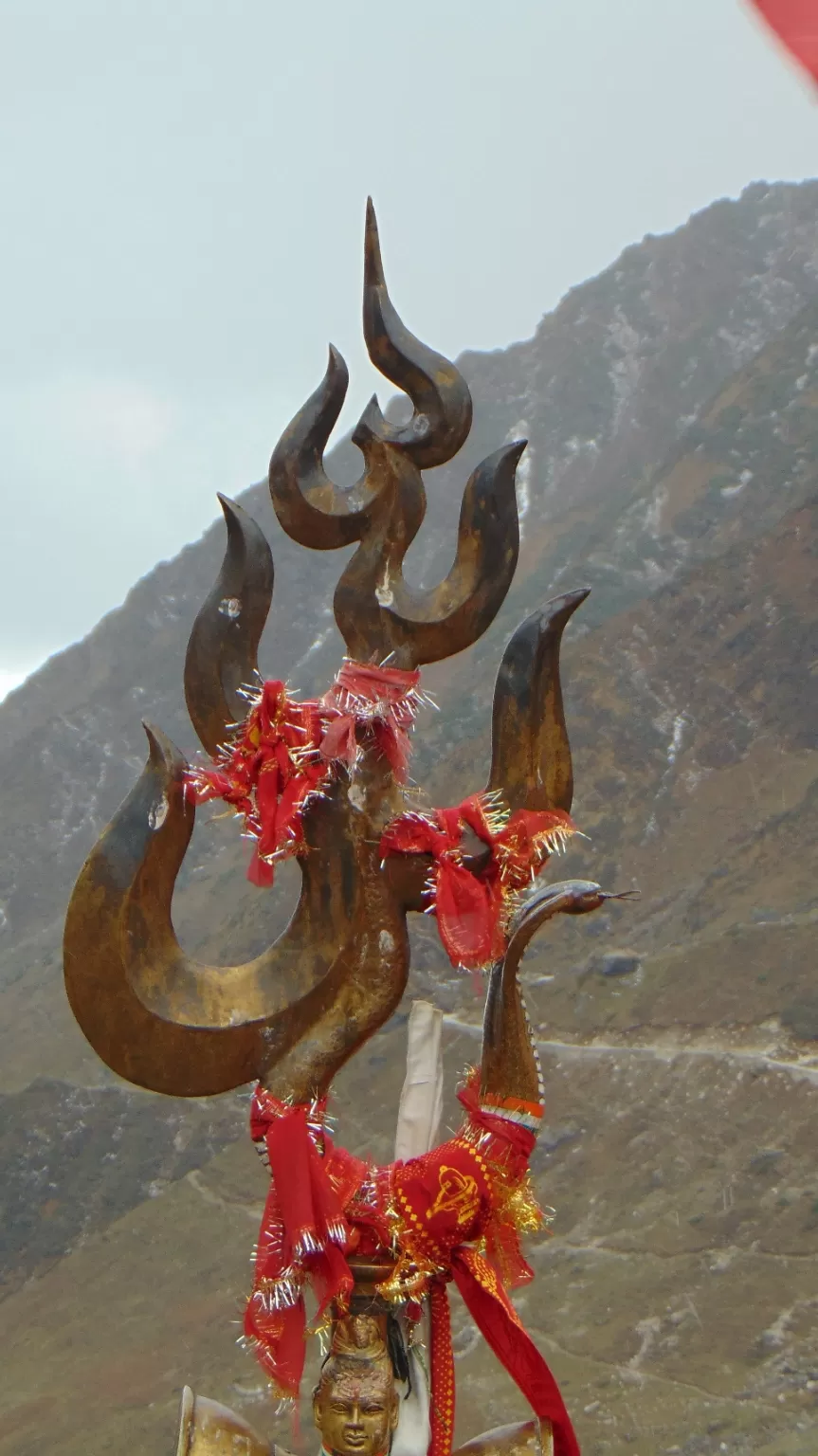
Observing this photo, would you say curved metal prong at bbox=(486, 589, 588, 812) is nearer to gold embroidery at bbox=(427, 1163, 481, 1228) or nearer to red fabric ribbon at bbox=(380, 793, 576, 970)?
red fabric ribbon at bbox=(380, 793, 576, 970)

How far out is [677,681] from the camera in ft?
113

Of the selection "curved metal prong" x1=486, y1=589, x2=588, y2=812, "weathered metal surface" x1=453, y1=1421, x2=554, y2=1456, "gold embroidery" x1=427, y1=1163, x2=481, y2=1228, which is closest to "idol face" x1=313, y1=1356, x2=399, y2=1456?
"weathered metal surface" x1=453, y1=1421, x2=554, y2=1456

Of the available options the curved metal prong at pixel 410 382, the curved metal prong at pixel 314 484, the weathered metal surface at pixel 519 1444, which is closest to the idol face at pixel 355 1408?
the weathered metal surface at pixel 519 1444

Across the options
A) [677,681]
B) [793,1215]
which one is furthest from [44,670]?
[793,1215]

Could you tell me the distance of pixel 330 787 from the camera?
4.29 metres

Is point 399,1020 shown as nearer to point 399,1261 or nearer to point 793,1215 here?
point 793,1215

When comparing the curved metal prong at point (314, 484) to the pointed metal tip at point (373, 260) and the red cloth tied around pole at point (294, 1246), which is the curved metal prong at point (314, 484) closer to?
the pointed metal tip at point (373, 260)

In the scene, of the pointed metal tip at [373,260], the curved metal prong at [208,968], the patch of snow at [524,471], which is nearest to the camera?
the curved metal prong at [208,968]

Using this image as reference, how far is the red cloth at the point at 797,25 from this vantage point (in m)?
1.70

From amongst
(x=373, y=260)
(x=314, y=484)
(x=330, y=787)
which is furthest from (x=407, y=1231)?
(x=373, y=260)

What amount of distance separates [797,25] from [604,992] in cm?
2428

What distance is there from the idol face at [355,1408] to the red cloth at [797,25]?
3.40 metres

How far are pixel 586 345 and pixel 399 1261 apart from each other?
60.6 m

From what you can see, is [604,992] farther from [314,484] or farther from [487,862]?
[314,484]
